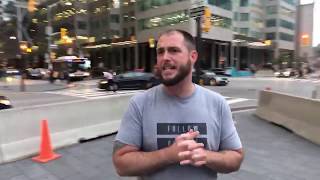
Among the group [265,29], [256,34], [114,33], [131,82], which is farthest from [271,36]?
[131,82]

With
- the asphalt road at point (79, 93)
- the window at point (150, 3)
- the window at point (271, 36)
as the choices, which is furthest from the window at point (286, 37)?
the asphalt road at point (79, 93)

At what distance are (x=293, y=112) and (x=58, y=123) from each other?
19.4ft

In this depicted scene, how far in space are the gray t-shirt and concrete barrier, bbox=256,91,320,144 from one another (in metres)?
6.87

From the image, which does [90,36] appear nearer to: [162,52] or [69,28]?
[69,28]

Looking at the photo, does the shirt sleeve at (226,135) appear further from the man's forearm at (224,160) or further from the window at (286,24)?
the window at (286,24)

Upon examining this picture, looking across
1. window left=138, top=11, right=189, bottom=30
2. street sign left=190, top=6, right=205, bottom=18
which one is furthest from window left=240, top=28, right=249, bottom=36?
street sign left=190, top=6, right=205, bottom=18

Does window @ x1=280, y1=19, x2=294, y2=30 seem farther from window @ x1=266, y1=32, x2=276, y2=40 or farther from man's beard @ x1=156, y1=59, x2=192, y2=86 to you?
man's beard @ x1=156, y1=59, x2=192, y2=86

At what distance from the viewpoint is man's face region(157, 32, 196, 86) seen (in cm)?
210

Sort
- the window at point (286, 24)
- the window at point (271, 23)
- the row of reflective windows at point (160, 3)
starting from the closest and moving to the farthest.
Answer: the row of reflective windows at point (160, 3), the window at point (271, 23), the window at point (286, 24)

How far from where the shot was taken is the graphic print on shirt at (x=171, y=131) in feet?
6.88

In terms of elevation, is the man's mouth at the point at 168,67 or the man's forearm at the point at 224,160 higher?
the man's mouth at the point at 168,67

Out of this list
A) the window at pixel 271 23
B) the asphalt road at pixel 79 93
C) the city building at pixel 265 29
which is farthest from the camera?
the window at pixel 271 23

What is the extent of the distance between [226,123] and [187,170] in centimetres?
38

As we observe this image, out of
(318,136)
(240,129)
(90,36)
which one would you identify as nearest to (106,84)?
(240,129)
